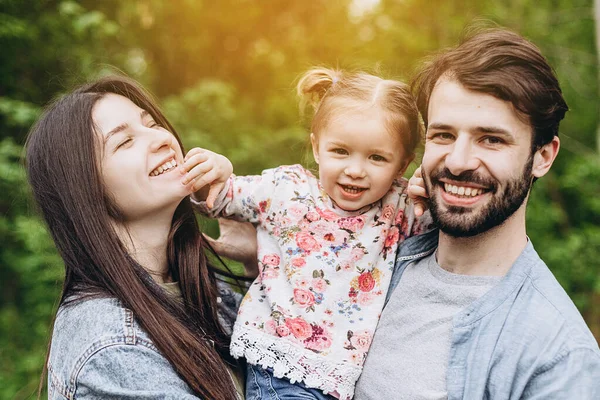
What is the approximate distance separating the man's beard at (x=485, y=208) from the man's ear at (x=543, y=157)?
41 millimetres

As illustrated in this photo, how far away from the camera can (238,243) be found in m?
2.54

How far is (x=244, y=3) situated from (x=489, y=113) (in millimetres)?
6902

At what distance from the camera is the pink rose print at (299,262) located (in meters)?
2.19

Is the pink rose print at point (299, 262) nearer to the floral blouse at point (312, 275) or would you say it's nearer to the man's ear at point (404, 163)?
the floral blouse at point (312, 275)

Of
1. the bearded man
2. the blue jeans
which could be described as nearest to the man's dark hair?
the bearded man

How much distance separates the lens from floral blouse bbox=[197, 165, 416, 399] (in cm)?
209

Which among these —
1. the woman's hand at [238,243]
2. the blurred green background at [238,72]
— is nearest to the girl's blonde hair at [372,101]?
the blurred green background at [238,72]

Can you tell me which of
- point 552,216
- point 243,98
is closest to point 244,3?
point 243,98

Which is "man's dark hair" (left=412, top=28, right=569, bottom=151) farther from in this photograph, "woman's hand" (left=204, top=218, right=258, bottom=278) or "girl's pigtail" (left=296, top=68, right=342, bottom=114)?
"woman's hand" (left=204, top=218, right=258, bottom=278)

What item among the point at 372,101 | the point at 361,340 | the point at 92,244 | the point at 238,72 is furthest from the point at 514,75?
the point at 238,72

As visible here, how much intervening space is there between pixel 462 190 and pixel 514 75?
404 millimetres

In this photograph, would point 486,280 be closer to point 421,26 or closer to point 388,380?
point 388,380

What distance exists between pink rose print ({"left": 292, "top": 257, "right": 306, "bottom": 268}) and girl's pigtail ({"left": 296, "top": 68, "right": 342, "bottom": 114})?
2.22ft

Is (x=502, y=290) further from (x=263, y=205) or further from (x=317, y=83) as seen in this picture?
(x=317, y=83)
